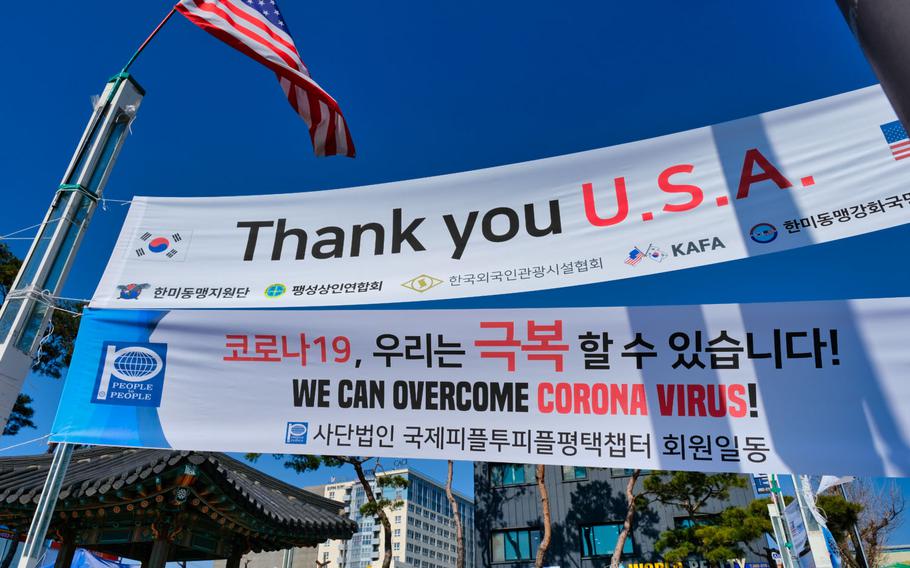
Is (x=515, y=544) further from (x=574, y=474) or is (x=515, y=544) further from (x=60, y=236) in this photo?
(x=60, y=236)

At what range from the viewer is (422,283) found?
346 centimetres

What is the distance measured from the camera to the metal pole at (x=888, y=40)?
Answer: 1.04 metres

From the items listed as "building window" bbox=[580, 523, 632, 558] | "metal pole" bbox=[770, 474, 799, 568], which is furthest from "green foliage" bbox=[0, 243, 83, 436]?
"building window" bbox=[580, 523, 632, 558]

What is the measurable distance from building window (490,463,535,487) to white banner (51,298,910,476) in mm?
27620

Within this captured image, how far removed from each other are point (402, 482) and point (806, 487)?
39.3 ft

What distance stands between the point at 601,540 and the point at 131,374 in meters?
27.3

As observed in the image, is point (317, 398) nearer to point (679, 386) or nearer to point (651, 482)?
point (679, 386)

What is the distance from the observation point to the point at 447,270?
3.46 m

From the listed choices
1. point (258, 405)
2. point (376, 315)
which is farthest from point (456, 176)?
point (258, 405)

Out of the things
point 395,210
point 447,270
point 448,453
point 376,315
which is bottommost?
point 448,453

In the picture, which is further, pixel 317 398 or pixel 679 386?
pixel 317 398

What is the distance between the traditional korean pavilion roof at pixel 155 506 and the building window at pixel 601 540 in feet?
69.4

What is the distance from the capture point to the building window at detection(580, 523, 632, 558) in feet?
87.1

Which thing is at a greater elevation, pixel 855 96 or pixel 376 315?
pixel 855 96
